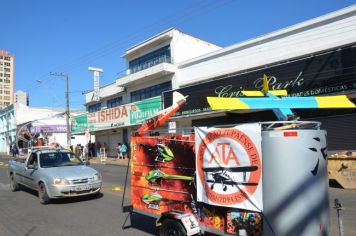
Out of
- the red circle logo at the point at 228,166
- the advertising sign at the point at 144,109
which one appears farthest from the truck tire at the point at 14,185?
the advertising sign at the point at 144,109

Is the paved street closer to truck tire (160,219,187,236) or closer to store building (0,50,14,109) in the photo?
truck tire (160,219,187,236)

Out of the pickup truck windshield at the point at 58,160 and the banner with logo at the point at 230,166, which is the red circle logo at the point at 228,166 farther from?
the pickup truck windshield at the point at 58,160

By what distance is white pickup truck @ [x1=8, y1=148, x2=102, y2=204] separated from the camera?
37.7 feet

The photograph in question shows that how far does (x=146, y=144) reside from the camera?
745 centimetres

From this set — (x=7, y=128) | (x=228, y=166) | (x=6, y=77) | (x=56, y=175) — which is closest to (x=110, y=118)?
(x=56, y=175)

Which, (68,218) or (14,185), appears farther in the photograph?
(14,185)

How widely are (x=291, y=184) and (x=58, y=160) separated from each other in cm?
968

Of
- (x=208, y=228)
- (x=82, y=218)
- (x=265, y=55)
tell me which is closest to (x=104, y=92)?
(x=265, y=55)

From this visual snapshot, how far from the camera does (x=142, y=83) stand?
116 ft

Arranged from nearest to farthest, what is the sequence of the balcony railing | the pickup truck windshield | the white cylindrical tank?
the white cylindrical tank → the pickup truck windshield → the balcony railing

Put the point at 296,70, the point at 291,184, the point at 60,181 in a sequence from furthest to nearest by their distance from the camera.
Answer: the point at 296,70
the point at 60,181
the point at 291,184

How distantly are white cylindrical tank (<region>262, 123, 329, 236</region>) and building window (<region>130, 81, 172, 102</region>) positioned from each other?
2662 centimetres

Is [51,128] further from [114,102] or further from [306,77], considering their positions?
[306,77]

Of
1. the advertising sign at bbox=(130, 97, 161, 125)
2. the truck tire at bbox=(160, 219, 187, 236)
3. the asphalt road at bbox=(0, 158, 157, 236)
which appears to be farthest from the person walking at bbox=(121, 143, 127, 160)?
Answer: the truck tire at bbox=(160, 219, 187, 236)
